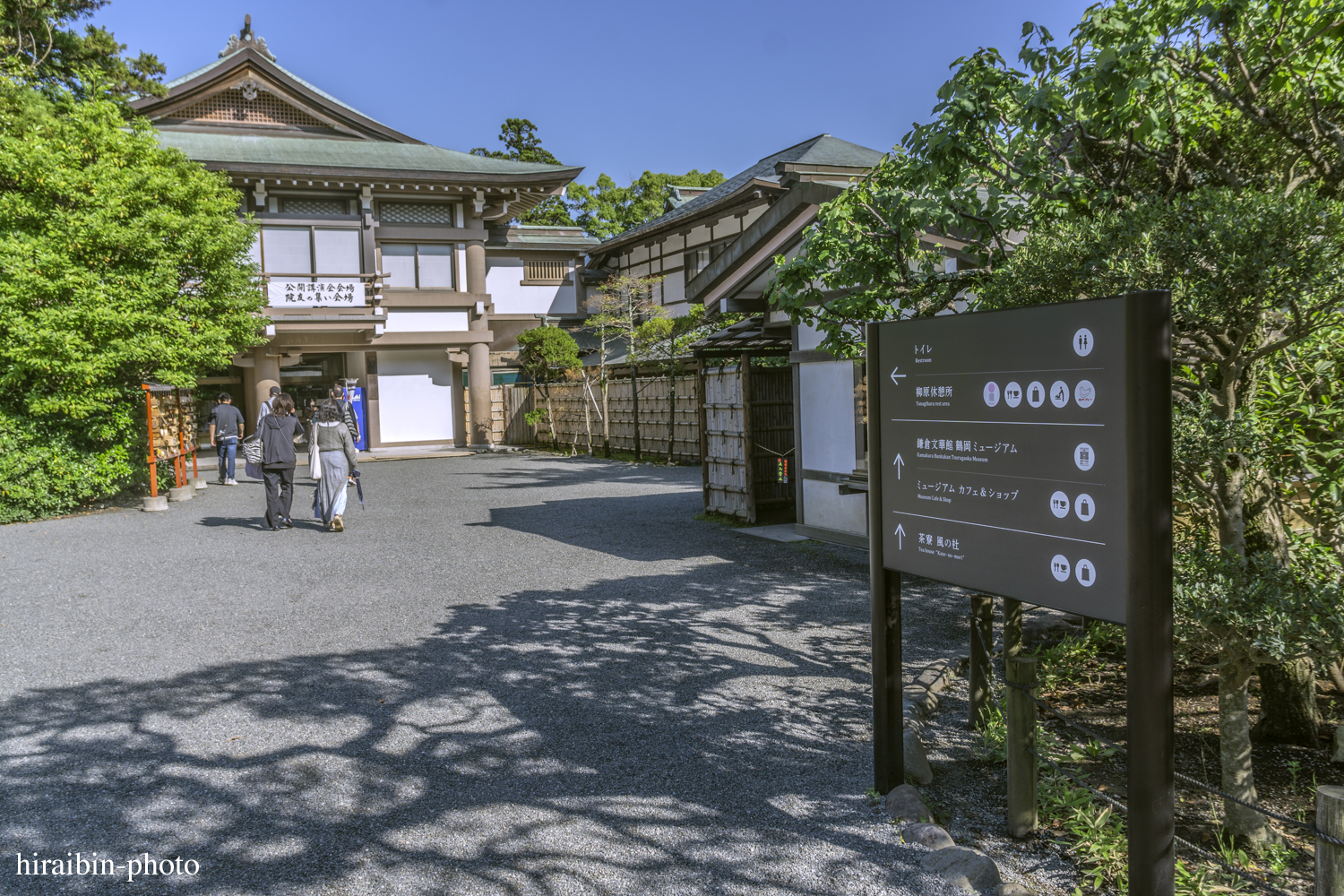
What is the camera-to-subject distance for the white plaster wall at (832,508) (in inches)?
356

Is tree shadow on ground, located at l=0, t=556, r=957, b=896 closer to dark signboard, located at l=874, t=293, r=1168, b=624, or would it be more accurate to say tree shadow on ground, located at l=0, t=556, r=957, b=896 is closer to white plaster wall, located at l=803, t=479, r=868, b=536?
dark signboard, located at l=874, t=293, r=1168, b=624

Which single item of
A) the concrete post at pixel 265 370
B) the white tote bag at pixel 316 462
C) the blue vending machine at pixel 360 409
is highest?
the concrete post at pixel 265 370

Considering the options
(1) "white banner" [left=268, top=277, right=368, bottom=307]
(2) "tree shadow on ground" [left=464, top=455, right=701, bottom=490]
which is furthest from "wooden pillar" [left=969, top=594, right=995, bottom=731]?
(1) "white banner" [left=268, top=277, right=368, bottom=307]

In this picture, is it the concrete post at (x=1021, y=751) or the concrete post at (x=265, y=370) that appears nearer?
the concrete post at (x=1021, y=751)

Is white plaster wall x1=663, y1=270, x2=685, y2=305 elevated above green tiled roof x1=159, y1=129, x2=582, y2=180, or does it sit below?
below

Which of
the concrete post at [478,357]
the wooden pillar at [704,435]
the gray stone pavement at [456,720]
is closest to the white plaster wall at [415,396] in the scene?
the concrete post at [478,357]

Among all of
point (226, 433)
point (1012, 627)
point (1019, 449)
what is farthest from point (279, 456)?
point (1019, 449)

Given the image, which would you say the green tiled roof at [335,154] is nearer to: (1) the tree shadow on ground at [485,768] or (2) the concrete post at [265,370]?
(2) the concrete post at [265,370]

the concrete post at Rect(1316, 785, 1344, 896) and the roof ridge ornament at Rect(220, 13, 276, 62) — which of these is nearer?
the concrete post at Rect(1316, 785, 1344, 896)

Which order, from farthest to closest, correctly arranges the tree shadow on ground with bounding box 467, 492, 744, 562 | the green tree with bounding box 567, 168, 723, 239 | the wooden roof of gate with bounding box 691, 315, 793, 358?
the green tree with bounding box 567, 168, 723, 239
the wooden roof of gate with bounding box 691, 315, 793, 358
the tree shadow on ground with bounding box 467, 492, 744, 562

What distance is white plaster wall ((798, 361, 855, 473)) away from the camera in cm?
912

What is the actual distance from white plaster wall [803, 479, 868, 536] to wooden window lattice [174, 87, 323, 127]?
20227 millimetres

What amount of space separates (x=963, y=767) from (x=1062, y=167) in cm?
317

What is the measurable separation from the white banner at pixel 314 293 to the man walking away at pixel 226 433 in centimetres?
526
